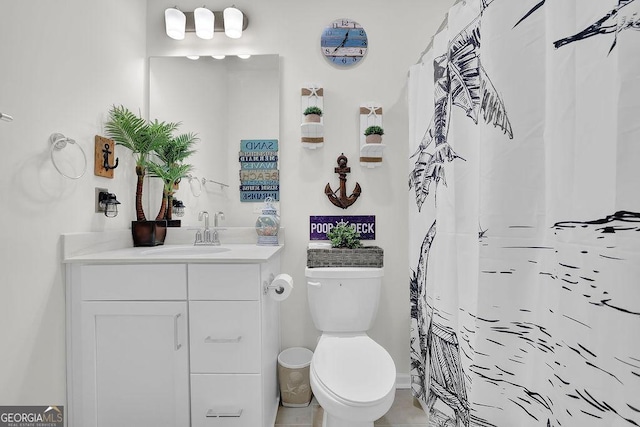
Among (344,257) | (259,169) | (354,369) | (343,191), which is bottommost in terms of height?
(354,369)

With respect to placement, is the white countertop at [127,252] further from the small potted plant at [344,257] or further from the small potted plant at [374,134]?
the small potted plant at [374,134]

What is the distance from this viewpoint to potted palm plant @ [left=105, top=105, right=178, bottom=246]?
5.19 ft

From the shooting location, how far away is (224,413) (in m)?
1.24

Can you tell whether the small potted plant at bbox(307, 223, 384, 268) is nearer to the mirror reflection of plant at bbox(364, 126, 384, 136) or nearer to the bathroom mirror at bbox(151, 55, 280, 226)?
the bathroom mirror at bbox(151, 55, 280, 226)

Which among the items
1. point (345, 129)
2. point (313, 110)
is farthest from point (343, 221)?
point (313, 110)

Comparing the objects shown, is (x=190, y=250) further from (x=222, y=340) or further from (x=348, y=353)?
(x=348, y=353)

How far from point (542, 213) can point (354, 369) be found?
91 centimetres

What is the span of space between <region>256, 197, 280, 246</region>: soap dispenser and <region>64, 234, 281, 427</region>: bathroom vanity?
1.66 feet

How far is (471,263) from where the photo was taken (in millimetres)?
1016

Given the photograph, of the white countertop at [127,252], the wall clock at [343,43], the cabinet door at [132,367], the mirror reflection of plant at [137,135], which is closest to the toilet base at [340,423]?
the cabinet door at [132,367]

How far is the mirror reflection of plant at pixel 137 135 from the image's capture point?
5.17 ft
